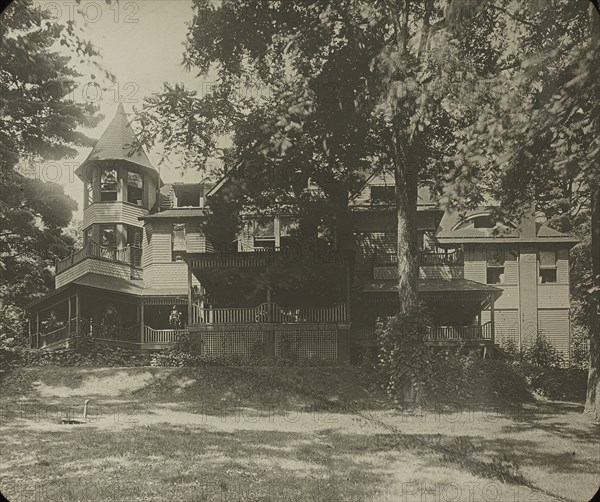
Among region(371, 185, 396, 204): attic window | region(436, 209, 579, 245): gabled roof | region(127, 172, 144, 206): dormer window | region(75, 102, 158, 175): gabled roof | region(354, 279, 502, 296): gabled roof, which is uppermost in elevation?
region(75, 102, 158, 175): gabled roof

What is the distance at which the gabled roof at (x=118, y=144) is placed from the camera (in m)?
10.9

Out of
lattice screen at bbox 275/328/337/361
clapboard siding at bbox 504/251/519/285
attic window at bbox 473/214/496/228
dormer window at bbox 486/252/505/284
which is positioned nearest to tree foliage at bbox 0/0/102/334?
lattice screen at bbox 275/328/337/361

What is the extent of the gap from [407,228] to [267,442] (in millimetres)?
5622

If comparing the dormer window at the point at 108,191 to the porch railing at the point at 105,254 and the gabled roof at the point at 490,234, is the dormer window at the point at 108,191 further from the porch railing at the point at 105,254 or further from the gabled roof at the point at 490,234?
the gabled roof at the point at 490,234

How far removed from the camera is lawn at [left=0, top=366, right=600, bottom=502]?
8.80m

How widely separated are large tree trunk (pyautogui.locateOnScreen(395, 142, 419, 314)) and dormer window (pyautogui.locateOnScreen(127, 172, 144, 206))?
5461 mm

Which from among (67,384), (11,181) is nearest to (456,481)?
(67,384)

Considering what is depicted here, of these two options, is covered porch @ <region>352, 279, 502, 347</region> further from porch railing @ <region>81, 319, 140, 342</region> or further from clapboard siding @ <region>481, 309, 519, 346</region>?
porch railing @ <region>81, 319, 140, 342</region>

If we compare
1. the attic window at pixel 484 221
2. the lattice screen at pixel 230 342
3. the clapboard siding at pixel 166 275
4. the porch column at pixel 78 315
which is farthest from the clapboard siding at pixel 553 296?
the porch column at pixel 78 315

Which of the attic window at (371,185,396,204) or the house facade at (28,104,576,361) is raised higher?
the attic window at (371,185,396,204)

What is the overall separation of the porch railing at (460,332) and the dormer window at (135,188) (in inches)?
267

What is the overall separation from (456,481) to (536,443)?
229cm

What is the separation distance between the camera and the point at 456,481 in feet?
29.8

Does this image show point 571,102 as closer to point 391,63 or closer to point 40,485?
point 391,63
